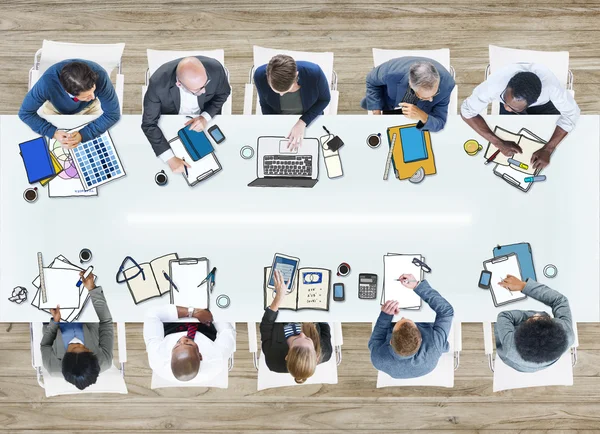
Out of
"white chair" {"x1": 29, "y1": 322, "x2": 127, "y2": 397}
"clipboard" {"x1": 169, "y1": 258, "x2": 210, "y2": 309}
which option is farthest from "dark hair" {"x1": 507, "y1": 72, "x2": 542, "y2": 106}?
"white chair" {"x1": 29, "y1": 322, "x2": 127, "y2": 397}

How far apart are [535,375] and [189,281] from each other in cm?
227

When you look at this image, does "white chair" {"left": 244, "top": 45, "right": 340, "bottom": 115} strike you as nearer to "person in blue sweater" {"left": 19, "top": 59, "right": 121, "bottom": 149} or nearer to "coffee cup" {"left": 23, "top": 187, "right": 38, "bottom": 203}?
"person in blue sweater" {"left": 19, "top": 59, "right": 121, "bottom": 149}

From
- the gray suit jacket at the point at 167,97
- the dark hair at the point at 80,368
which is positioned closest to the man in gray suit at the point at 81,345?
the dark hair at the point at 80,368

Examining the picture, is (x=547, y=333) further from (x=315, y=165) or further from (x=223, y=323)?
(x=223, y=323)

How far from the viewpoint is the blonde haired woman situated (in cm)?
311

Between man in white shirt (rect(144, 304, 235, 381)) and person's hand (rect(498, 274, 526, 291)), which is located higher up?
person's hand (rect(498, 274, 526, 291))

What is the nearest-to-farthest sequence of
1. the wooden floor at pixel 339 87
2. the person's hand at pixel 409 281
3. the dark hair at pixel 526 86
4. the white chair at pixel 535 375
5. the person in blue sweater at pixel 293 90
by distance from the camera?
the dark hair at pixel 526 86 → the person in blue sweater at pixel 293 90 → the person's hand at pixel 409 281 → the white chair at pixel 535 375 → the wooden floor at pixel 339 87

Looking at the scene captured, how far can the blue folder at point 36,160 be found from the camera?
10.5ft

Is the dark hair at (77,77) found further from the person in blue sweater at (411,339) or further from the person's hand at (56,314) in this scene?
the person in blue sweater at (411,339)

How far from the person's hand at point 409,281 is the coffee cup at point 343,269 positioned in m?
0.32

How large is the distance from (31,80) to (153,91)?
2.90ft

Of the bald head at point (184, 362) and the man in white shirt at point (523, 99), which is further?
the bald head at point (184, 362)

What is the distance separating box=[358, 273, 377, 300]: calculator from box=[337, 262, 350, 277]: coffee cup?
→ 3.2 inches

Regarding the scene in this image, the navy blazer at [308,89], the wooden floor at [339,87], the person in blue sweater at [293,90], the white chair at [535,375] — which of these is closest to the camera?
the person in blue sweater at [293,90]
